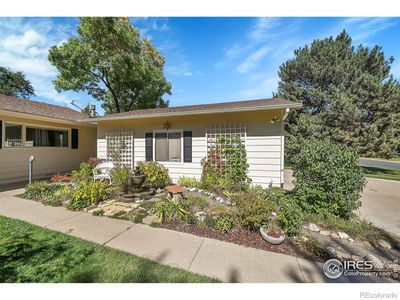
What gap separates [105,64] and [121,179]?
11216 mm

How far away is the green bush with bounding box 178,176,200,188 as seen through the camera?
6.84 m

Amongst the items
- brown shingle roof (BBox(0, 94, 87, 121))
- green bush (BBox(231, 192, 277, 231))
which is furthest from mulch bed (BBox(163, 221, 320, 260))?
brown shingle roof (BBox(0, 94, 87, 121))

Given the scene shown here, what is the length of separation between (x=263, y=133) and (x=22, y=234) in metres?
6.61

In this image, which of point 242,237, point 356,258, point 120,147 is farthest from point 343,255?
point 120,147

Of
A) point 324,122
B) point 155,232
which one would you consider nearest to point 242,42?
point 155,232

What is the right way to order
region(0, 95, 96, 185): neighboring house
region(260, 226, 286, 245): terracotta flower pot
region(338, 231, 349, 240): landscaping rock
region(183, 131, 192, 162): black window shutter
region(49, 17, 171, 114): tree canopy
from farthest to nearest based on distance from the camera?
1. region(49, 17, 171, 114): tree canopy
2. region(0, 95, 96, 185): neighboring house
3. region(183, 131, 192, 162): black window shutter
4. region(338, 231, 349, 240): landscaping rock
5. region(260, 226, 286, 245): terracotta flower pot

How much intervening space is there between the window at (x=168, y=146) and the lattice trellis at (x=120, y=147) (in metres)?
1.39

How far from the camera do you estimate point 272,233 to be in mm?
3293

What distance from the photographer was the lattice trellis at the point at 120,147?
841cm

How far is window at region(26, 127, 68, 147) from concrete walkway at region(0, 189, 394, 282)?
5.49 m

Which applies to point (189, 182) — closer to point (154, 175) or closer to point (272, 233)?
point (154, 175)

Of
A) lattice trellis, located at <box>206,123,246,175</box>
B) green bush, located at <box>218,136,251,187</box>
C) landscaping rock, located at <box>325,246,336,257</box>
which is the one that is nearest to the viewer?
landscaping rock, located at <box>325,246,336,257</box>

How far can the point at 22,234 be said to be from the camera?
3385 millimetres

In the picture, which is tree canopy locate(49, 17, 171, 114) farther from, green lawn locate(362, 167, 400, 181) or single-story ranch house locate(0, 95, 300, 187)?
green lawn locate(362, 167, 400, 181)
